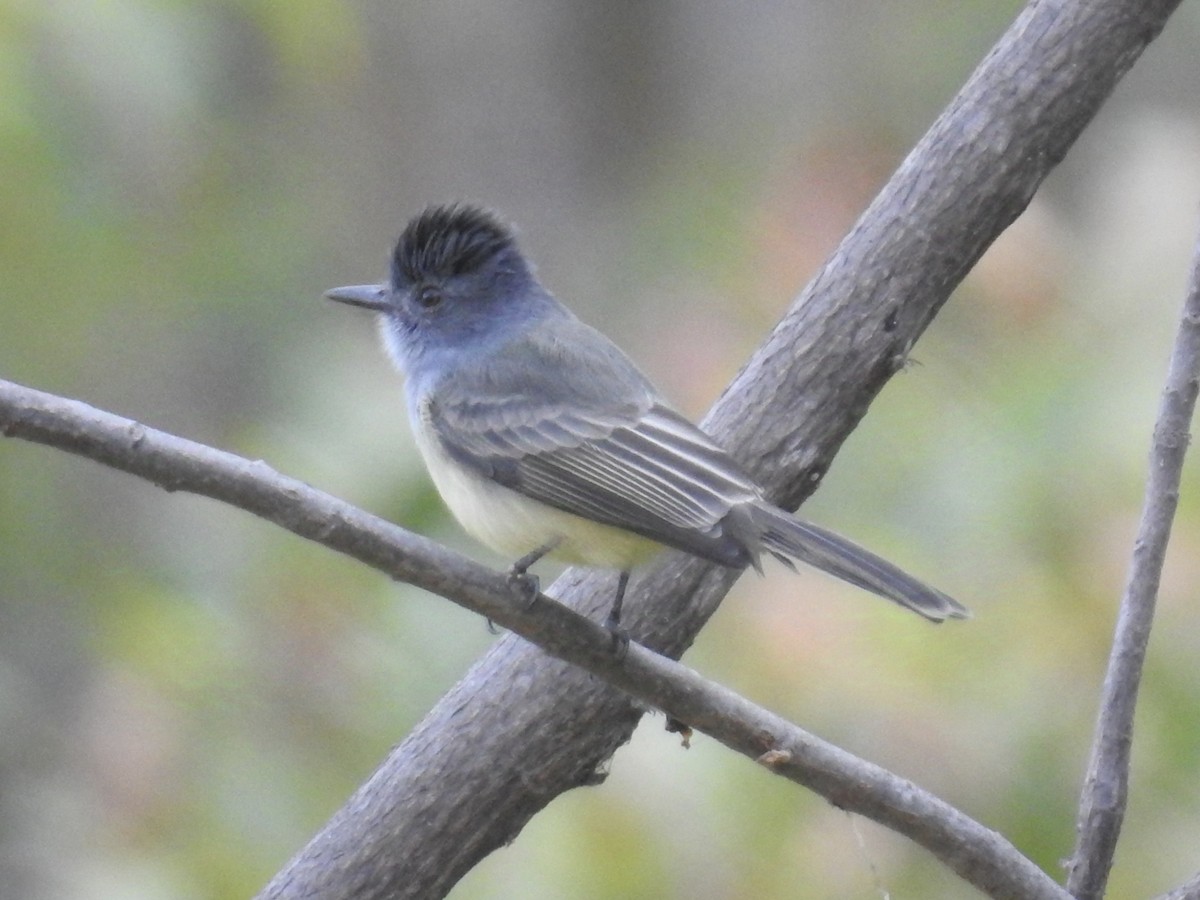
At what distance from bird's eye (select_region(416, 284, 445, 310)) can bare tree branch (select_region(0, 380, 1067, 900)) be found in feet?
4.13

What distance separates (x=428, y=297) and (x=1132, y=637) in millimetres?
1724

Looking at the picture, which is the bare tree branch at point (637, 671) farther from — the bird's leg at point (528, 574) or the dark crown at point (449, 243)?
the dark crown at point (449, 243)

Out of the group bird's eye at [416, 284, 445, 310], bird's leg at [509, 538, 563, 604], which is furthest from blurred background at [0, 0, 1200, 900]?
bird's leg at [509, 538, 563, 604]

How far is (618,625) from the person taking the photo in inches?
116

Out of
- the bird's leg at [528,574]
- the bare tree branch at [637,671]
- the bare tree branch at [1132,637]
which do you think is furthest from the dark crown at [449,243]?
the bare tree branch at [1132,637]

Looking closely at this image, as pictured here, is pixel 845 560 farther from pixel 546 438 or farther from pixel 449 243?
pixel 449 243

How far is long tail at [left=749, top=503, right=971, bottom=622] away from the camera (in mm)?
2713

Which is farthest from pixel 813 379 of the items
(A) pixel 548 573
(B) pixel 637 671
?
(A) pixel 548 573

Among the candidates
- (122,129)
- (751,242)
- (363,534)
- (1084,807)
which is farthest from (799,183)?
(363,534)

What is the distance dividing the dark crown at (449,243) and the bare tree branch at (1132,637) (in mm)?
1549

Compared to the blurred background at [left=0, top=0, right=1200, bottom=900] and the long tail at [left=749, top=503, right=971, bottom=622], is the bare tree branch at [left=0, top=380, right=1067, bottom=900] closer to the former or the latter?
the long tail at [left=749, top=503, right=971, bottom=622]

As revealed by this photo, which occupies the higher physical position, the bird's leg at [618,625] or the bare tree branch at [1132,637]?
the bare tree branch at [1132,637]

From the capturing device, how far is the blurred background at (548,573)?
3.68 metres

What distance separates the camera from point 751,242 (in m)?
5.05
